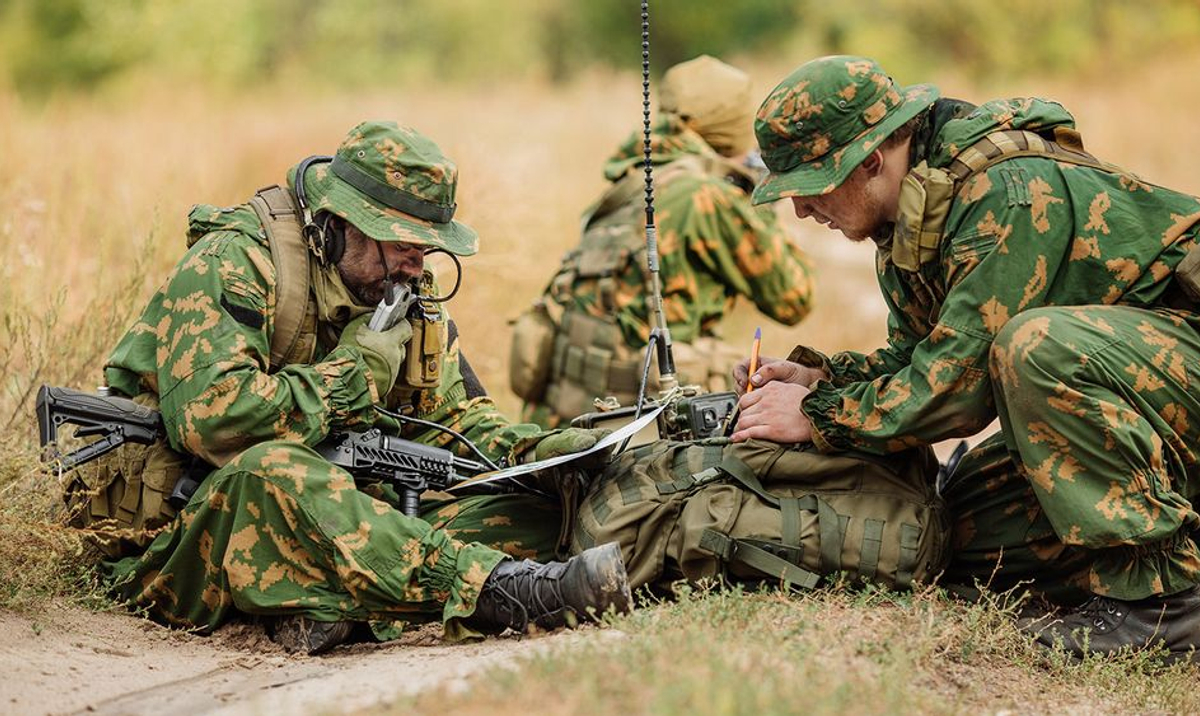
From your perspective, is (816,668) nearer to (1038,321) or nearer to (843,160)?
(1038,321)

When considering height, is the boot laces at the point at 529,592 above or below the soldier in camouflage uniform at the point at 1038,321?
below

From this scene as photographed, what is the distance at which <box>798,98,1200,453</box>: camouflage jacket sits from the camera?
15.3ft

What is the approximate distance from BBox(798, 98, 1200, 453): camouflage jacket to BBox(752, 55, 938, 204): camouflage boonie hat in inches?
7.9

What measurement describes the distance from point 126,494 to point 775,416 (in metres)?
2.27

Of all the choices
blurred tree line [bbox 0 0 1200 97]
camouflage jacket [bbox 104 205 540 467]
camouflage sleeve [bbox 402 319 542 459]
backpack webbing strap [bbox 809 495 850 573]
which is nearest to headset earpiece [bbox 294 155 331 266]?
camouflage jacket [bbox 104 205 540 467]

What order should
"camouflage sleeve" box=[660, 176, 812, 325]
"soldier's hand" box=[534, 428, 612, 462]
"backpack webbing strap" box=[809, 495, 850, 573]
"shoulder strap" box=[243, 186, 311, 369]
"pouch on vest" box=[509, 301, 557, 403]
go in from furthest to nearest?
"pouch on vest" box=[509, 301, 557, 403]
"camouflage sleeve" box=[660, 176, 812, 325]
"soldier's hand" box=[534, 428, 612, 462]
"shoulder strap" box=[243, 186, 311, 369]
"backpack webbing strap" box=[809, 495, 850, 573]

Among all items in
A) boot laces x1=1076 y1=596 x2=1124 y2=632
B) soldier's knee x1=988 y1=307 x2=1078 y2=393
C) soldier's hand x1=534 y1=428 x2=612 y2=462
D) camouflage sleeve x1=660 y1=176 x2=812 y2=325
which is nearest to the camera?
soldier's knee x1=988 y1=307 x2=1078 y2=393

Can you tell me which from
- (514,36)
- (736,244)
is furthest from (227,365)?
(514,36)

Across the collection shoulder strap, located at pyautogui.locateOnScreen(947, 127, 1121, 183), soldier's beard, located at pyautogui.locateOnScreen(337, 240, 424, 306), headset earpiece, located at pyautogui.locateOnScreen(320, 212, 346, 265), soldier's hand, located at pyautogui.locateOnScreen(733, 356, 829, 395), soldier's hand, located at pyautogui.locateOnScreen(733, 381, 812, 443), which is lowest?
soldier's hand, located at pyautogui.locateOnScreen(733, 381, 812, 443)

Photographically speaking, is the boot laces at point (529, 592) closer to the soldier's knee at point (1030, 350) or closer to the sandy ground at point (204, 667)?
the sandy ground at point (204, 667)

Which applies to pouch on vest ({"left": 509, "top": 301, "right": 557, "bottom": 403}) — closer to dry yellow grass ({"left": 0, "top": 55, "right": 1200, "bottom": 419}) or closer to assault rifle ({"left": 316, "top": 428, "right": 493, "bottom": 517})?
dry yellow grass ({"left": 0, "top": 55, "right": 1200, "bottom": 419})

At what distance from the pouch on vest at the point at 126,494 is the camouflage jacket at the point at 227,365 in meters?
0.13

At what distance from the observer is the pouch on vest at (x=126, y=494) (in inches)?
201

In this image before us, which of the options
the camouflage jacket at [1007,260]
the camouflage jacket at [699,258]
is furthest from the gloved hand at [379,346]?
the camouflage jacket at [699,258]
